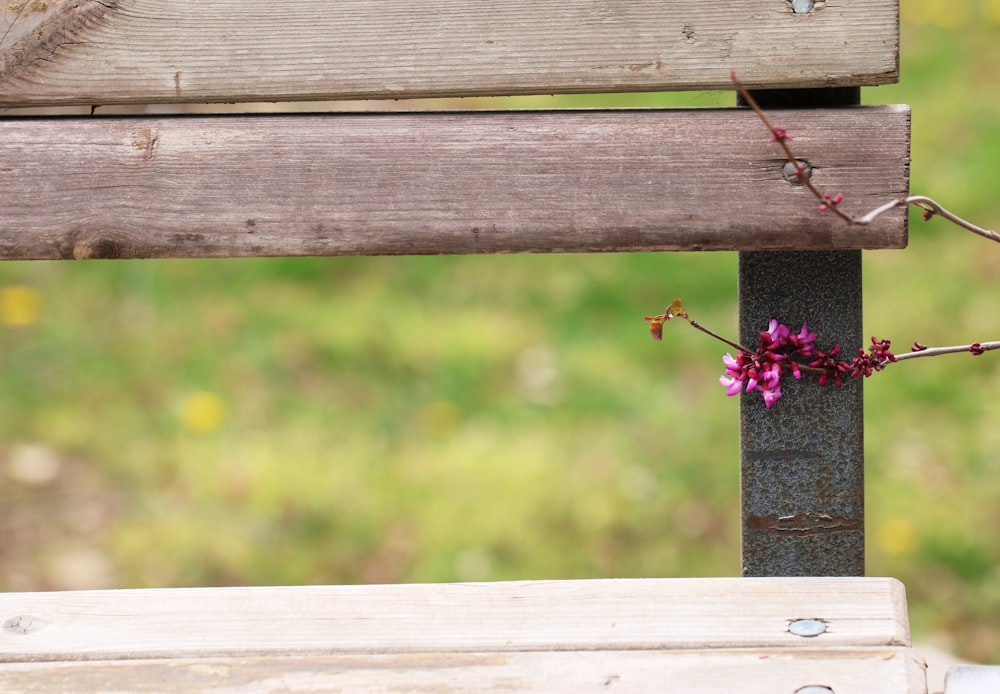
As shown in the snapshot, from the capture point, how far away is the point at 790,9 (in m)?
1.24

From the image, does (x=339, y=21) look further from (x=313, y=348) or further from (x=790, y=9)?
(x=313, y=348)

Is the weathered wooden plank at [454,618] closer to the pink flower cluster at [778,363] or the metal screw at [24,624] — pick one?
the metal screw at [24,624]

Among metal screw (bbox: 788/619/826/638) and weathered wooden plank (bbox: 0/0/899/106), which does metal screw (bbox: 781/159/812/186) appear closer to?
weathered wooden plank (bbox: 0/0/899/106)

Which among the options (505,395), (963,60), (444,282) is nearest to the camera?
(505,395)

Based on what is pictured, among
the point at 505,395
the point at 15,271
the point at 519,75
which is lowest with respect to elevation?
the point at 505,395

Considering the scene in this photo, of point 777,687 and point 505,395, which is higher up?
point 777,687

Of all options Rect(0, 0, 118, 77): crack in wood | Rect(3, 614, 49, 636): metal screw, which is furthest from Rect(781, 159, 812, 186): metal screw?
Rect(3, 614, 49, 636): metal screw

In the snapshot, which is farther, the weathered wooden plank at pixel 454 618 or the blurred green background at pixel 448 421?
the blurred green background at pixel 448 421

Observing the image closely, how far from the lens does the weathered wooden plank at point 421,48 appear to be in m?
1.24

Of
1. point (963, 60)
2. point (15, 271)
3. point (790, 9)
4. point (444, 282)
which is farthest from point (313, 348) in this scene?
point (963, 60)

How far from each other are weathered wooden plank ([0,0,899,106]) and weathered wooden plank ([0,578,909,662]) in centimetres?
56

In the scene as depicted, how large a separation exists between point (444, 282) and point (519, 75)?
85.5 inches

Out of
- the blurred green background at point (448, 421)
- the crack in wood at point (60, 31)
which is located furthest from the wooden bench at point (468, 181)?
the blurred green background at point (448, 421)

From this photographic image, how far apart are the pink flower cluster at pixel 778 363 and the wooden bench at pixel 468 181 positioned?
3 cm
